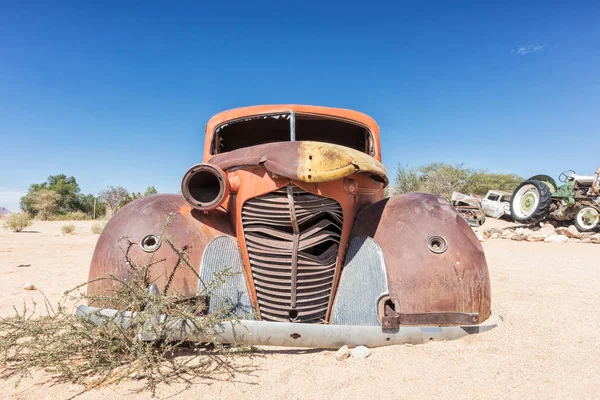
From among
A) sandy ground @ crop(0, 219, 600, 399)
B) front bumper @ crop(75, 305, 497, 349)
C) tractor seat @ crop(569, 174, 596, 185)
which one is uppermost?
tractor seat @ crop(569, 174, 596, 185)

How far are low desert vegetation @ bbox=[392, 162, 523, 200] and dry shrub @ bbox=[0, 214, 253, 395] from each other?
20.5 meters

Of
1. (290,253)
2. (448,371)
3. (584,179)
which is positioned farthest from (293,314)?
(584,179)

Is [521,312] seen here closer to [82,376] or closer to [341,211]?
[341,211]

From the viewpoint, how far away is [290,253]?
7.87 feet

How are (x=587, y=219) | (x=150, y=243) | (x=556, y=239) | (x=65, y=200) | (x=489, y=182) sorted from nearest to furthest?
1. (x=150, y=243)
2. (x=556, y=239)
3. (x=587, y=219)
4. (x=65, y=200)
5. (x=489, y=182)

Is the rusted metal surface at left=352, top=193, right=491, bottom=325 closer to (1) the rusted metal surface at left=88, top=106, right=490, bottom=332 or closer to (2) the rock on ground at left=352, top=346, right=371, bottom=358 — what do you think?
(1) the rusted metal surface at left=88, top=106, right=490, bottom=332

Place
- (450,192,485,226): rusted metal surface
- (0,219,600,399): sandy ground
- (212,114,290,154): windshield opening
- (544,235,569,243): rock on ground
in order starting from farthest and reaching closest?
(450,192,485,226): rusted metal surface
(544,235,569,243): rock on ground
(212,114,290,154): windshield opening
(0,219,600,399): sandy ground

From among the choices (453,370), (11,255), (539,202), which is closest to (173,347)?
(453,370)

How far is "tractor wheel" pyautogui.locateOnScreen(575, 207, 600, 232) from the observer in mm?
11633

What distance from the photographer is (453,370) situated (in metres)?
2.01

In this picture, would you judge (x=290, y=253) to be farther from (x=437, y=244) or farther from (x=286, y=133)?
(x=286, y=133)

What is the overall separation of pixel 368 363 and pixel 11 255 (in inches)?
305

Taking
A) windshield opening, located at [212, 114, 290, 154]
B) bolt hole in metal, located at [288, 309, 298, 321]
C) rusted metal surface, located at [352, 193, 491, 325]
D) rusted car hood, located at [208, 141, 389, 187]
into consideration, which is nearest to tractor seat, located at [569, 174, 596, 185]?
windshield opening, located at [212, 114, 290, 154]

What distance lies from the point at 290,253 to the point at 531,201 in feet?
42.9
